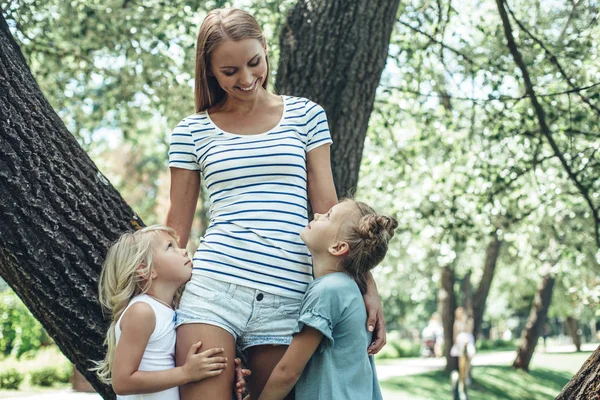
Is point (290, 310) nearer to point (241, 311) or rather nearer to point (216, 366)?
point (241, 311)

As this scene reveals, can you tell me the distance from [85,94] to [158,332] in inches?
280

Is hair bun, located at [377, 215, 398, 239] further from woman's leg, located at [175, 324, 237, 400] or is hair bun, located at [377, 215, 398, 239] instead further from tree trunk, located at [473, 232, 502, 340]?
tree trunk, located at [473, 232, 502, 340]

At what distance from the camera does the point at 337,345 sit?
2.55 m

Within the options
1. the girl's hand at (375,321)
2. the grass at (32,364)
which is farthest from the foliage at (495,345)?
the girl's hand at (375,321)

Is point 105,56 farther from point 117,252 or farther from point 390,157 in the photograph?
point 117,252

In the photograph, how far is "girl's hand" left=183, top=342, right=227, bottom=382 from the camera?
240 cm

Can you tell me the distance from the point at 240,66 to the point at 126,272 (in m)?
0.84

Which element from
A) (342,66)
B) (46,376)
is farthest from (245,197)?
(46,376)

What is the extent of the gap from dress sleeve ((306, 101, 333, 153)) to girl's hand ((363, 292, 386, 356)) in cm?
59

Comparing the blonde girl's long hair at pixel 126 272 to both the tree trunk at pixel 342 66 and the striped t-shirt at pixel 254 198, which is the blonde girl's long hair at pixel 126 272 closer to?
the striped t-shirt at pixel 254 198

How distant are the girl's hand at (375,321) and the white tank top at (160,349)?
69 cm

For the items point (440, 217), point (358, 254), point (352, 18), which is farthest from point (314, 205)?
point (440, 217)

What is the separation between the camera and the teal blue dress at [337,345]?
8.11ft

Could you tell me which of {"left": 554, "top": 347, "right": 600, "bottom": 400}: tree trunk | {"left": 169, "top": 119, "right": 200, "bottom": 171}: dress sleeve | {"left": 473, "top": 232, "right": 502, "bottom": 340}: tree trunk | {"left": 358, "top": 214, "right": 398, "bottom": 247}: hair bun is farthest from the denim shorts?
{"left": 473, "top": 232, "right": 502, "bottom": 340}: tree trunk
